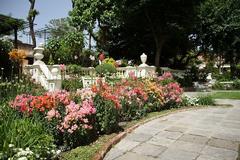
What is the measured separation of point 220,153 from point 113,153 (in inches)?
81.0

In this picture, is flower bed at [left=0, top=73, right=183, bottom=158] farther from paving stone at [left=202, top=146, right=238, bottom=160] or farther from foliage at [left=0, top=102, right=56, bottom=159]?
paving stone at [left=202, top=146, right=238, bottom=160]

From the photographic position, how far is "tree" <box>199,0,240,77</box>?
85.7 feet

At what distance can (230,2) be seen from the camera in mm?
27375

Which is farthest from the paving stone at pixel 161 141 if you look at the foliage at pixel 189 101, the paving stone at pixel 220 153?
the foliage at pixel 189 101

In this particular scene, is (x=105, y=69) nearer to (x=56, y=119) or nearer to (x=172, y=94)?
(x=172, y=94)

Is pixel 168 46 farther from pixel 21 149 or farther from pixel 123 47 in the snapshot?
pixel 21 149

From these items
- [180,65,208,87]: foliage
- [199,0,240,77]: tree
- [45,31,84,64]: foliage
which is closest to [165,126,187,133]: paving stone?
[45,31,84,64]: foliage

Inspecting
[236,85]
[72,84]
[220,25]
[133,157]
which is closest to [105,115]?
[133,157]

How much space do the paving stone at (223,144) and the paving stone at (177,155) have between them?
897 mm

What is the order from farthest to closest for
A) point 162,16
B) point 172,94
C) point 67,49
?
point 162,16 → point 67,49 → point 172,94

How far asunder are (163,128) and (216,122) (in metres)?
2.00

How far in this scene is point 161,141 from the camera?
6594mm

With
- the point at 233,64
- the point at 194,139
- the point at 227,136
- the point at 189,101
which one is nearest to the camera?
the point at 194,139

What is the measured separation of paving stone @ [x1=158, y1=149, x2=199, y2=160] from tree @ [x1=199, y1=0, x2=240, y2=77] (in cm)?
2220
